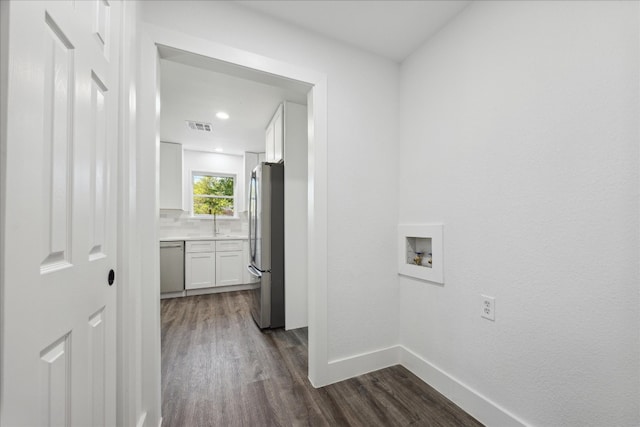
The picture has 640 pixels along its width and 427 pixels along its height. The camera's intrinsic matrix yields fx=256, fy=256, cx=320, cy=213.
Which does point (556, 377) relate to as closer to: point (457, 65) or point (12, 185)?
point (457, 65)

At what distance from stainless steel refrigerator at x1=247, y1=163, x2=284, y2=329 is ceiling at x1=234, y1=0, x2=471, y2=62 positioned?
139cm

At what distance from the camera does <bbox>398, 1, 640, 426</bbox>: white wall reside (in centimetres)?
100

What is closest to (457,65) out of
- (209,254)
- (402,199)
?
(402,199)

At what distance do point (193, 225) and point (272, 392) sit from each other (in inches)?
143

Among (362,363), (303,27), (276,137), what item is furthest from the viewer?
(276,137)

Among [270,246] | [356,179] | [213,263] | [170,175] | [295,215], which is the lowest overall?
[213,263]

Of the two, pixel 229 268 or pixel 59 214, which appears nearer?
pixel 59 214

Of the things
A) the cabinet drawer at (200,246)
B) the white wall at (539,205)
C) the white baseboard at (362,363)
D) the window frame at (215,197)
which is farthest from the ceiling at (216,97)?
the white baseboard at (362,363)

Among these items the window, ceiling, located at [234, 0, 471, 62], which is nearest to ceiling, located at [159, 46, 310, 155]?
Result: ceiling, located at [234, 0, 471, 62]

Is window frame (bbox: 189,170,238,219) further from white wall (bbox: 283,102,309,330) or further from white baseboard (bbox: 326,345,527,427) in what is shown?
white baseboard (bbox: 326,345,527,427)

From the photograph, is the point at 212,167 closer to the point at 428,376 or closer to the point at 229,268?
the point at 229,268

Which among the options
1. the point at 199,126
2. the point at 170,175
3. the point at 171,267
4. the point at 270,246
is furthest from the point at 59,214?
the point at 170,175

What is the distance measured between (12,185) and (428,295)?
80.0 inches

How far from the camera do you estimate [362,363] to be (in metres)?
1.91
